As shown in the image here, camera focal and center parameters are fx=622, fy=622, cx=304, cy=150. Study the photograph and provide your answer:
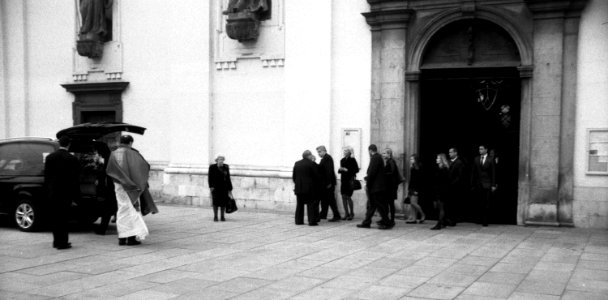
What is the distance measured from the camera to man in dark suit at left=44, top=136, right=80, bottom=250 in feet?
30.7

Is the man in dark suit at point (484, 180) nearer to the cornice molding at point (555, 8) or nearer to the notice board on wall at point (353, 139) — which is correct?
the notice board on wall at point (353, 139)

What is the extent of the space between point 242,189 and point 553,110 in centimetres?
751

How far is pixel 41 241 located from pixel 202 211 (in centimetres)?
518

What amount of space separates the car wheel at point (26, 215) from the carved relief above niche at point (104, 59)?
721cm

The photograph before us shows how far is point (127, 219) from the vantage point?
32.3 ft

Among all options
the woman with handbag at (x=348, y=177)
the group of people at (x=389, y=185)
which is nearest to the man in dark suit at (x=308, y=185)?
the group of people at (x=389, y=185)

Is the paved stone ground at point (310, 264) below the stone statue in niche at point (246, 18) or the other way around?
below

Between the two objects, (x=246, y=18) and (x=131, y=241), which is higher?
(x=246, y=18)

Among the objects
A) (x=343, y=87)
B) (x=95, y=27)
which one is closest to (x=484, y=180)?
(x=343, y=87)

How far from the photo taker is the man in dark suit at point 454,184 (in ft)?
40.6

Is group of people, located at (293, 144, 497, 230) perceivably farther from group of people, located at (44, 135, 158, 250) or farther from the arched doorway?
group of people, located at (44, 135, 158, 250)

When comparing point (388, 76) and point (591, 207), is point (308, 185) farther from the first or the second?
point (591, 207)

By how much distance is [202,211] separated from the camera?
49.2ft

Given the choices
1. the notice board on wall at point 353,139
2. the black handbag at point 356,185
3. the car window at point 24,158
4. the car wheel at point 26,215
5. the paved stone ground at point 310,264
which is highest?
the notice board on wall at point 353,139
